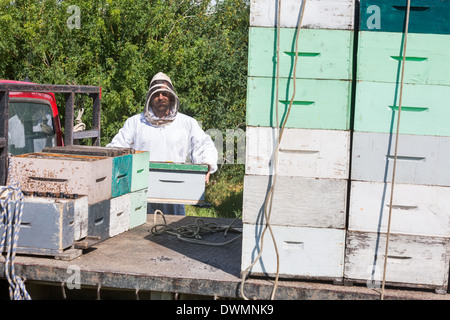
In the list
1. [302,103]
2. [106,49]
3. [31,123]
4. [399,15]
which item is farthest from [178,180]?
[106,49]

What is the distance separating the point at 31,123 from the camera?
4.61 metres

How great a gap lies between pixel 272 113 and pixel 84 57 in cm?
478

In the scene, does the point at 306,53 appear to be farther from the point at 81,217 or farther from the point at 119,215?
the point at 119,215

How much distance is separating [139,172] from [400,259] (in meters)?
2.05

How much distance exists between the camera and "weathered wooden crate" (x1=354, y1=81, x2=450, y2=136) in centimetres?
302

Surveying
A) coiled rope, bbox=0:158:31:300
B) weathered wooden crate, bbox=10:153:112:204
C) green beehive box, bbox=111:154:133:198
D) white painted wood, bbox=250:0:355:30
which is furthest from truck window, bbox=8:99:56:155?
white painted wood, bbox=250:0:355:30

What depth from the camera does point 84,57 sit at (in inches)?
290

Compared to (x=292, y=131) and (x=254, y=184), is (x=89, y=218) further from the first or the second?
(x=292, y=131)

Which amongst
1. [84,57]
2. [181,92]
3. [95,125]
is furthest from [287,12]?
[181,92]

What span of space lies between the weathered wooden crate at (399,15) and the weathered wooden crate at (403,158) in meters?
0.52

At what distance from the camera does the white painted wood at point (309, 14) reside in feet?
10.0

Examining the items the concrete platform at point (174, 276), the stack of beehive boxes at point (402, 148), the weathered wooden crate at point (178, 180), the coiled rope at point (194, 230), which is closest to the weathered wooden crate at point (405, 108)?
the stack of beehive boxes at point (402, 148)

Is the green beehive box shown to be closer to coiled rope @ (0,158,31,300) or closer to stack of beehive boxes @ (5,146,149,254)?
stack of beehive boxes @ (5,146,149,254)

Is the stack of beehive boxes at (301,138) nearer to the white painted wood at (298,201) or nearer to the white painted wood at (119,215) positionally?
the white painted wood at (298,201)
